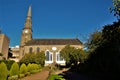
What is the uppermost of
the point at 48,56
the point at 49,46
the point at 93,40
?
the point at 49,46

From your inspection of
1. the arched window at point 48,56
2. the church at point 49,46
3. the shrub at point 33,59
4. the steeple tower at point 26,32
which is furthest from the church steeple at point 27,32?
the shrub at point 33,59

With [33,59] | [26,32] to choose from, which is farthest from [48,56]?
[26,32]

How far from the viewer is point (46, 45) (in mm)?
78375

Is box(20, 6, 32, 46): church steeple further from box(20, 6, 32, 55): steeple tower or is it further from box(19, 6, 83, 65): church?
box(19, 6, 83, 65): church

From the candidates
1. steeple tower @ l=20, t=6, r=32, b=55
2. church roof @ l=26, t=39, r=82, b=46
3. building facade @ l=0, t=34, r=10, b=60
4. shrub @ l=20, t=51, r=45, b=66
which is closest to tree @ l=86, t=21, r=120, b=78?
shrub @ l=20, t=51, r=45, b=66

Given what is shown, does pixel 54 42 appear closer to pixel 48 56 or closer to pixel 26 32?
pixel 48 56

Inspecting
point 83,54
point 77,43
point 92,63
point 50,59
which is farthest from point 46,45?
point 92,63

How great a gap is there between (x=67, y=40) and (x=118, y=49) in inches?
2189

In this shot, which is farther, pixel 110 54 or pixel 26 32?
pixel 26 32

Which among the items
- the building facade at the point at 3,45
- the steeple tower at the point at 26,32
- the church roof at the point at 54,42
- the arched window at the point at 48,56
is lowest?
the arched window at the point at 48,56

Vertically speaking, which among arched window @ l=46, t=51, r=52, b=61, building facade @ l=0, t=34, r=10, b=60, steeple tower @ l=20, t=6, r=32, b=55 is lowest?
arched window @ l=46, t=51, r=52, b=61

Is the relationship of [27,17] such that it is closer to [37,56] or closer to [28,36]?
[28,36]

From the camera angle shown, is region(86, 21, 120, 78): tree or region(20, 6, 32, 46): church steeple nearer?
region(86, 21, 120, 78): tree

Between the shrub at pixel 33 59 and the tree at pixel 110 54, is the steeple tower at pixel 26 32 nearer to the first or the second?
the shrub at pixel 33 59
